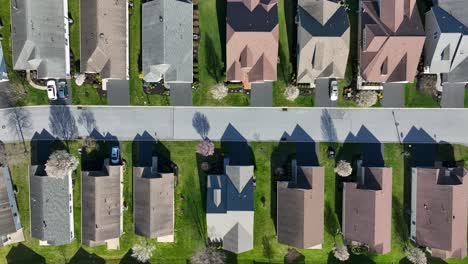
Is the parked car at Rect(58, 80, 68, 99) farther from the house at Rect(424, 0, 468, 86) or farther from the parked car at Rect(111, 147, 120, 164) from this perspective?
the house at Rect(424, 0, 468, 86)

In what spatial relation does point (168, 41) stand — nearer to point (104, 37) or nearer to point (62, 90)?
point (104, 37)

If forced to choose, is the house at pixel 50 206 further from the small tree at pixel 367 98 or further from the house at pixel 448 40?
the house at pixel 448 40

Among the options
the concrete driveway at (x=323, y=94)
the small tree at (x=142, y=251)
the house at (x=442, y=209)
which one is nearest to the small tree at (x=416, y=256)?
the house at (x=442, y=209)

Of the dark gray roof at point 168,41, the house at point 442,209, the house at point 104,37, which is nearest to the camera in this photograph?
the dark gray roof at point 168,41

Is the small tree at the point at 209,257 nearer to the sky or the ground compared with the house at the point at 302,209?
nearer to the ground

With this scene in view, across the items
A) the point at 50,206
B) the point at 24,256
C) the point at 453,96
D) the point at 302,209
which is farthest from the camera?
the point at 24,256

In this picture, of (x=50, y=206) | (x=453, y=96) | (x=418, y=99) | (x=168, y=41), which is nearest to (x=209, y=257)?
(x=50, y=206)

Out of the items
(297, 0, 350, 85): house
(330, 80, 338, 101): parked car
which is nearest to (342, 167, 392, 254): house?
(330, 80, 338, 101): parked car

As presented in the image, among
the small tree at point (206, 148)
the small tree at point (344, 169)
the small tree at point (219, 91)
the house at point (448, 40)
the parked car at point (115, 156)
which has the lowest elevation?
the small tree at point (344, 169)
